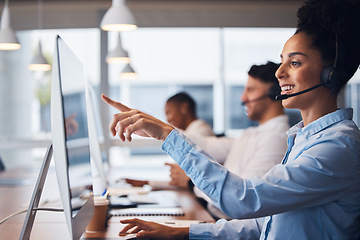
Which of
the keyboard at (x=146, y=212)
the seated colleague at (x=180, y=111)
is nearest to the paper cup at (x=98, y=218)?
the keyboard at (x=146, y=212)

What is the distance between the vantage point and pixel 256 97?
267 cm

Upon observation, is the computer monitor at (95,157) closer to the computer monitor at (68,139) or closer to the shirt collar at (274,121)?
the computer monitor at (68,139)

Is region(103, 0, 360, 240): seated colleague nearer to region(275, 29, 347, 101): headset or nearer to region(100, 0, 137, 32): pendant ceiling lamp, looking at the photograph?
region(275, 29, 347, 101): headset

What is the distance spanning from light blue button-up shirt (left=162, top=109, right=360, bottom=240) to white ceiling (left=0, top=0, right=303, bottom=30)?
5.49 m

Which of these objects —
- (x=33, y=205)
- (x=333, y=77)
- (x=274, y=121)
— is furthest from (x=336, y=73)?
(x=274, y=121)

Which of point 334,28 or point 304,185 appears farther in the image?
point 334,28

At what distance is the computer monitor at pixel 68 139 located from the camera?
3.30 feet

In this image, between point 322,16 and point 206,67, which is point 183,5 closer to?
point 206,67

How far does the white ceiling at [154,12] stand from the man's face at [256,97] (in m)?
3.99

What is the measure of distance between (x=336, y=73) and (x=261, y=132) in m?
1.37

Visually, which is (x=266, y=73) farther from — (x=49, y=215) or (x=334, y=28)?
(x=49, y=215)

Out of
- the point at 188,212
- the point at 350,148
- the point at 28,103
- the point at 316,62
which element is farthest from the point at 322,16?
the point at 28,103

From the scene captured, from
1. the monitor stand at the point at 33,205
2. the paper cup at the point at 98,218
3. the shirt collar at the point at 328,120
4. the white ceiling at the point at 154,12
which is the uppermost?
the white ceiling at the point at 154,12

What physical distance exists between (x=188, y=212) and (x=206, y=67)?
4720mm
